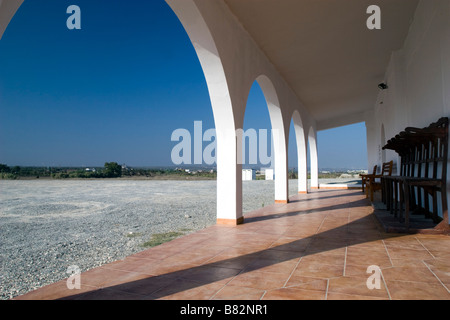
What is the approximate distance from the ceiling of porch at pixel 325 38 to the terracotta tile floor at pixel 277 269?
10.7 ft

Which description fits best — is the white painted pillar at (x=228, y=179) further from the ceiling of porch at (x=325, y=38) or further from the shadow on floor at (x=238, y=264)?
the ceiling of porch at (x=325, y=38)

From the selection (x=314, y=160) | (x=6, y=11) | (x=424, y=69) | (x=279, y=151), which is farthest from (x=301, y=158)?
(x=6, y=11)

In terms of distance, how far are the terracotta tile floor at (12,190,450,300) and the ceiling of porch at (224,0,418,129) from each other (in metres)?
3.26

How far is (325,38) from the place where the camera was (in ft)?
17.6

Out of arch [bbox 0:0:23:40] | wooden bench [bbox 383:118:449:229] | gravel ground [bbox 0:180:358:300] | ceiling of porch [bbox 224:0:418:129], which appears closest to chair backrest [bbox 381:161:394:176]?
wooden bench [bbox 383:118:449:229]

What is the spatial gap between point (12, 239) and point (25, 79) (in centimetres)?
1929

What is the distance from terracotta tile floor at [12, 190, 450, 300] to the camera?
70.2 inches

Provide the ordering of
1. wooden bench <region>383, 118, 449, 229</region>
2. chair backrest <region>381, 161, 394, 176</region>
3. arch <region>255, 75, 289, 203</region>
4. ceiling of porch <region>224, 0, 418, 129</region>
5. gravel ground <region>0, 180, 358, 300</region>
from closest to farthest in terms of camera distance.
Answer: gravel ground <region>0, 180, 358, 300</region>, wooden bench <region>383, 118, 449, 229</region>, ceiling of porch <region>224, 0, 418, 129</region>, chair backrest <region>381, 161, 394, 176</region>, arch <region>255, 75, 289, 203</region>

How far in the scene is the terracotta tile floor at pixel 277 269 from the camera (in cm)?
178

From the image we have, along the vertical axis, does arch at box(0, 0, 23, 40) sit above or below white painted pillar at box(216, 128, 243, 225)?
above

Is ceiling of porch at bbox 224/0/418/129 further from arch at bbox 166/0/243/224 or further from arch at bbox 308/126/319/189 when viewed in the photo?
arch at bbox 308/126/319/189

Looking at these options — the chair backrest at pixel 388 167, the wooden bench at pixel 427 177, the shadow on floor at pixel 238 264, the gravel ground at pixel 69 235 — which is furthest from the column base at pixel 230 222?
the chair backrest at pixel 388 167

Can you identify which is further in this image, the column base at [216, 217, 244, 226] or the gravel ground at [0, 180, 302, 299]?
the column base at [216, 217, 244, 226]
